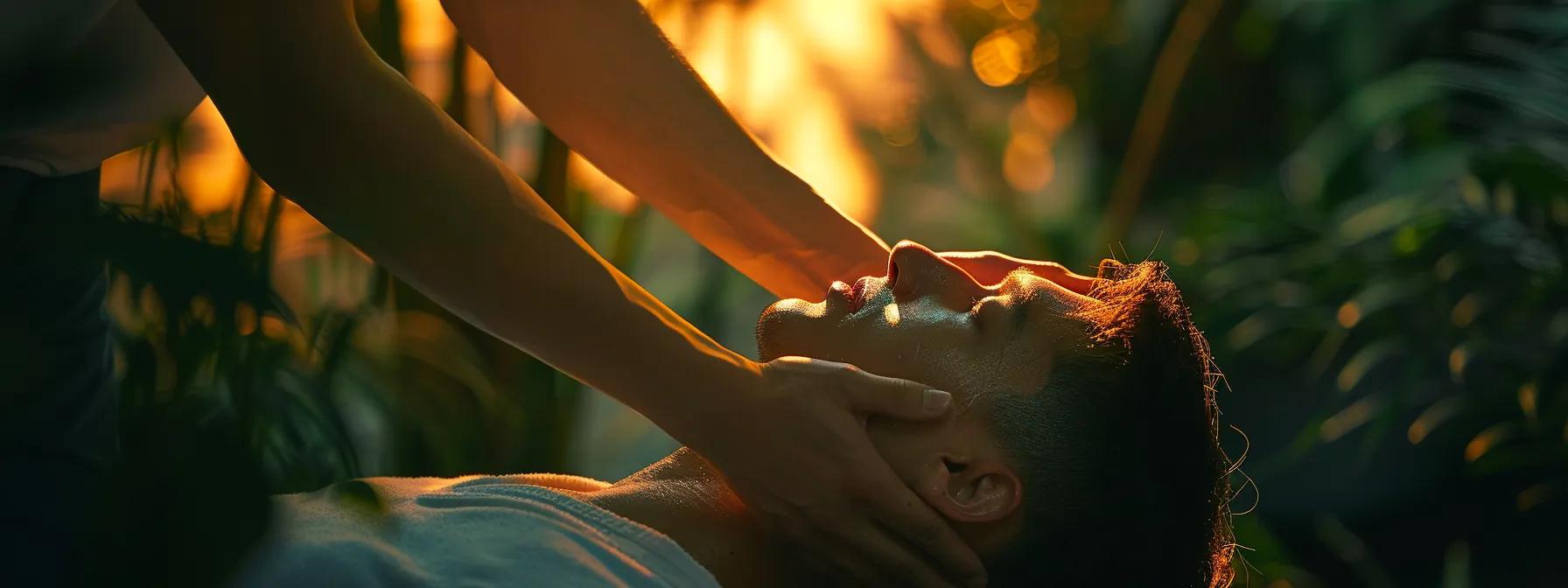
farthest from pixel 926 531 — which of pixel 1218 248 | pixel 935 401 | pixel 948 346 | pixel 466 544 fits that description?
pixel 1218 248

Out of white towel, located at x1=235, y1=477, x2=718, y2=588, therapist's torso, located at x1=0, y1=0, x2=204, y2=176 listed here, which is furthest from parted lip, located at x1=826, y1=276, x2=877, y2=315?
therapist's torso, located at x1=0, y1=0, x2=204, y2=176

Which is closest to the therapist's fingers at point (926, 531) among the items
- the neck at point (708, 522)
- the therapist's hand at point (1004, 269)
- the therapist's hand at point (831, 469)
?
the therapist's hand at point (831, 469)

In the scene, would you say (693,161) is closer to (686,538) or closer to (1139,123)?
(686,538)

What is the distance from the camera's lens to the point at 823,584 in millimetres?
1092

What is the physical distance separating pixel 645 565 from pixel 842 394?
24cm

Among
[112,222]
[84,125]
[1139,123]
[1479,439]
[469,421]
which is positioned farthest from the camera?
[1139,123]

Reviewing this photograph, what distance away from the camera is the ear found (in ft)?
3.65

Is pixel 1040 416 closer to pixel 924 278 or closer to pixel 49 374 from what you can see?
pixel 924 278

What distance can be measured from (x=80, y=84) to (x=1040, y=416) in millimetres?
835

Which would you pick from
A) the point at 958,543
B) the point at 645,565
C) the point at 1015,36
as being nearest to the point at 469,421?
the point at 645,565

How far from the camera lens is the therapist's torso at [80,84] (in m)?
0.87

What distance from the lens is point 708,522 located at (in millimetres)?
1149

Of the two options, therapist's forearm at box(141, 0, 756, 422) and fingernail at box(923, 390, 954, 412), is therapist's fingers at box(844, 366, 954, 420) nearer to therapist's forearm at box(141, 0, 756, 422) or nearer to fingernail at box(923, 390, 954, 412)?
fingernail at box(923, 390, 954, 412)

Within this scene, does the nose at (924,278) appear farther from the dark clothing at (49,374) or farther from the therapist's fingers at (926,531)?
the dark clothing at (49,374)
